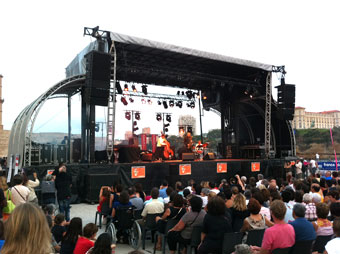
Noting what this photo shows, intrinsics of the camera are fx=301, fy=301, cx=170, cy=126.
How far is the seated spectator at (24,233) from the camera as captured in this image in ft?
5.36

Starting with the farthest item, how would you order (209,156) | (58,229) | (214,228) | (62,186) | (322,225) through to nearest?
(209,156) < (62,186) < (58,229) < (322,225) < (214,228)

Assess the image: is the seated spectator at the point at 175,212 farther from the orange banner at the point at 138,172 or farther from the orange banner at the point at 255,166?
the orange banner at the point at 255,166

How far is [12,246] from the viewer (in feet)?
5.39

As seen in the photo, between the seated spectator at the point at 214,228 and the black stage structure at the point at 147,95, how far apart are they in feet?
25.7

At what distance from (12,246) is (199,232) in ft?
10.3

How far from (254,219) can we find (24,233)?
338cm

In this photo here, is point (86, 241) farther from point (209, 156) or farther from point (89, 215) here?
point (209, 156)

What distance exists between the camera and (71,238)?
3.39 meters

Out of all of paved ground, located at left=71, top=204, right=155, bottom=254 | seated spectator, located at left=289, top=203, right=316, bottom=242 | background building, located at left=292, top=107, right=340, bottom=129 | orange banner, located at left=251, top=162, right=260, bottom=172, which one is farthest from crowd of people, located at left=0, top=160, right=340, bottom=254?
background building, located at left=292, top=107, right=340, bottom=129

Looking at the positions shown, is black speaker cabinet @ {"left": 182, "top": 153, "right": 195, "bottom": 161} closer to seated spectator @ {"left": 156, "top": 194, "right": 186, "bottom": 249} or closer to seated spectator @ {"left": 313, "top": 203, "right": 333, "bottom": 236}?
seated spectator @ {"left": 156, "top": 194, "right": 186, "bottom": 249}

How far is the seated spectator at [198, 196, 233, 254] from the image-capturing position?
3.88m

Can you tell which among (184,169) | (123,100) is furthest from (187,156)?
(123,100)

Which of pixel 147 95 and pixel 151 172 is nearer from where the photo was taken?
pixel 151 172

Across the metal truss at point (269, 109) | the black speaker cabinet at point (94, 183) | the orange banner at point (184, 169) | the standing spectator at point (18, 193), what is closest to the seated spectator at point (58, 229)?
the standing spectator at point (18, 193)
